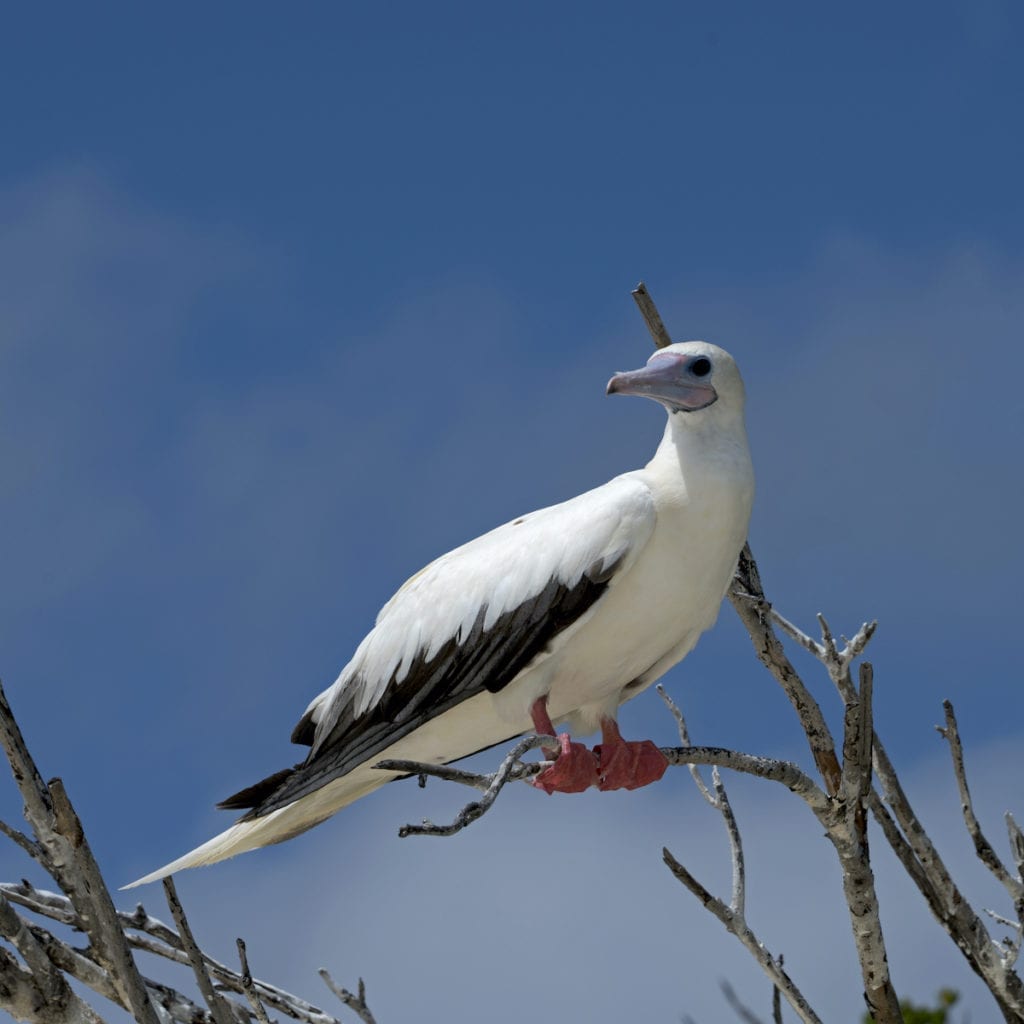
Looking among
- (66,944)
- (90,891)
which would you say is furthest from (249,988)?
(90,891)

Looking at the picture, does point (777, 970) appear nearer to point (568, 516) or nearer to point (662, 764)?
point (662, 764)

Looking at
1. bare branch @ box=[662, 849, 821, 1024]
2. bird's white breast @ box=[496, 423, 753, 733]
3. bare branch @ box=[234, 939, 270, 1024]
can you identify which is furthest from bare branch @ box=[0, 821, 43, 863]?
bare branch @ box=[662, 849, 821, 1024]

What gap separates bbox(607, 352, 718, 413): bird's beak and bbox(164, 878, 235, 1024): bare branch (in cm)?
232

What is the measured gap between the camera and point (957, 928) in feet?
18.2

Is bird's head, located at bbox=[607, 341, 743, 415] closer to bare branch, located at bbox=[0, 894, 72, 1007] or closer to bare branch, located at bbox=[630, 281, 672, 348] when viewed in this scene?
bare branch, located at bbox=[630, 281, 672, 348]

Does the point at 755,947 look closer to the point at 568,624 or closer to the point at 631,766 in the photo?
the point at 631,766

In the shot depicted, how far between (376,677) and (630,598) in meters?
1.02

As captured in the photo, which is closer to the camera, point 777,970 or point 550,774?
point 550,774

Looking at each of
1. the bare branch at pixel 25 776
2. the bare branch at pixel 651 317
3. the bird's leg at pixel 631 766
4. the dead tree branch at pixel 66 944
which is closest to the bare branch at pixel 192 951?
the dead tree branch at pixel 66 944

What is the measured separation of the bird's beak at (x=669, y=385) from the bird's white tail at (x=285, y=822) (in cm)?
171

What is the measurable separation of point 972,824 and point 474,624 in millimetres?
2144

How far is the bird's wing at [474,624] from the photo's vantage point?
4895 mm

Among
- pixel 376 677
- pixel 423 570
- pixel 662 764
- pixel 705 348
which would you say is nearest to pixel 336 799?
pixel 376 677

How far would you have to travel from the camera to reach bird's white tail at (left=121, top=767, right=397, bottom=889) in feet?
17.5
